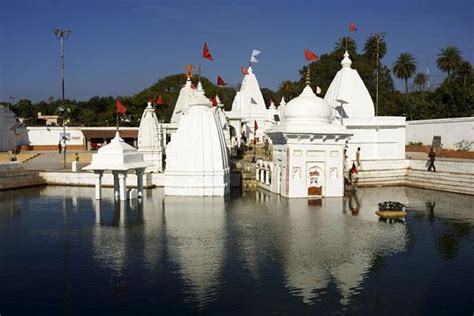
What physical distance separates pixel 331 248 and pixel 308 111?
10613mm

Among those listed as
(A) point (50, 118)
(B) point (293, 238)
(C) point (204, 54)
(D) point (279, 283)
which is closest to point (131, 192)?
(C) point (204, 54)

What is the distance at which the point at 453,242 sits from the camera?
14609 millimetres

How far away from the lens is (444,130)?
39000 mm

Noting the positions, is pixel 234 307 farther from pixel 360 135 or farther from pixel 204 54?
pixel 360 135

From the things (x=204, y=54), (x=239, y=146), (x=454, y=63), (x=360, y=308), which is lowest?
(x=360, y=308)

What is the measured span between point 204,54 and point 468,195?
14.7 metres

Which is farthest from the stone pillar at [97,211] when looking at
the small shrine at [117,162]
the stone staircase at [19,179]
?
the stone staircase at [19,179]

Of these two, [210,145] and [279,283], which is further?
[210,145]

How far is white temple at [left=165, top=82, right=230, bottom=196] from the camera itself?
2402 centimetres

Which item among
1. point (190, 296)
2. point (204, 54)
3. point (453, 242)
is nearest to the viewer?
point (190, 296)

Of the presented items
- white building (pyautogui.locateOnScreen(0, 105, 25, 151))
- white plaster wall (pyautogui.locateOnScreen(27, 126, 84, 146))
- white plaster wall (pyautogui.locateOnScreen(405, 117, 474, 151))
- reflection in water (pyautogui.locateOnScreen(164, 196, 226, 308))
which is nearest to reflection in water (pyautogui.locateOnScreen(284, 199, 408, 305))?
reflection in water (pyautogui.locateOnScreen(164, 196, 226, 308))

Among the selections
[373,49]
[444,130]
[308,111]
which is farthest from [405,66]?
[308,111]

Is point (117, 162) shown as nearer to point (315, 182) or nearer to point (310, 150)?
point (310, 150)

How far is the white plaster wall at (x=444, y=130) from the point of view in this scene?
36.2 m
